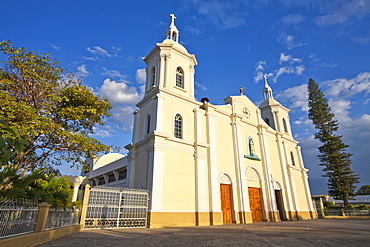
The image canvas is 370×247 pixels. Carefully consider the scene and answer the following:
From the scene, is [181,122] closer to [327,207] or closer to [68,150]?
[68,150]

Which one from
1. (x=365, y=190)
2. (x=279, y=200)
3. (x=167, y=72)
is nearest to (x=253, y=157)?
(x=279, y=200)

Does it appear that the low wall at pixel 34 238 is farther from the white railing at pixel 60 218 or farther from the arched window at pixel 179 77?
the arched window at pixel 179 77

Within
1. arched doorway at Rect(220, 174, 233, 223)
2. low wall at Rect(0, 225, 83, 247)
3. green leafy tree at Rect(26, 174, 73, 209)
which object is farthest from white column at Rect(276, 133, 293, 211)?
green leafy tree at Rect(26, 174, 73, 209)

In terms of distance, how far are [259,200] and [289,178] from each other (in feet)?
18.7

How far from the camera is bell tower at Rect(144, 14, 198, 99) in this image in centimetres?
1499

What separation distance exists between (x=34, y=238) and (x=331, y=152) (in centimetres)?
3115

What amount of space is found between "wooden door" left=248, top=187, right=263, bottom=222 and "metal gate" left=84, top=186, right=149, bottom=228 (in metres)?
8.97

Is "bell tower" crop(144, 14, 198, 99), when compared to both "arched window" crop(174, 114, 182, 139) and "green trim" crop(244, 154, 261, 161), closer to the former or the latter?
"arched window" crop(174, 114, 182, 139)

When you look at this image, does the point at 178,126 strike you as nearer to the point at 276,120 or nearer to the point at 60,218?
the point at 60,218

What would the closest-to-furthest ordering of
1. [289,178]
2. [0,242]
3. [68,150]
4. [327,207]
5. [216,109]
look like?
[0,242]
[68,150]
[216,109]
[289,178]
[327,207]

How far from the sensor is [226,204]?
576 inches

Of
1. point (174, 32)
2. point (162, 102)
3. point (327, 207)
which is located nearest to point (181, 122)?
point (162, 102)

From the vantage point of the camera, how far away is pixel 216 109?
16.2 meters

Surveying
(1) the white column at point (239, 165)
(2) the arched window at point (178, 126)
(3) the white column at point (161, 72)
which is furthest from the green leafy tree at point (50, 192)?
(1) the white column at point (239, 165)
